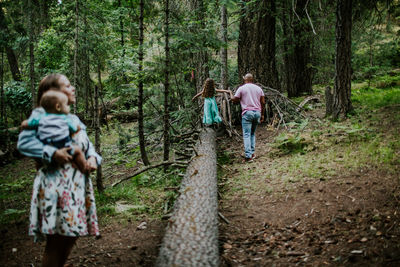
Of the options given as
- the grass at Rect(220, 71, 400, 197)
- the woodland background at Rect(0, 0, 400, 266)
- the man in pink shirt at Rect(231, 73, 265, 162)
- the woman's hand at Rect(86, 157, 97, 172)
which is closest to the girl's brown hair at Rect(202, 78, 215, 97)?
the woodland background at Rect(0, 0, 400, 266)

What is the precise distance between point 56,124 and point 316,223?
3.58m

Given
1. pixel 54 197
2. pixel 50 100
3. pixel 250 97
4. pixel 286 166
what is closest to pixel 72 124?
pixel 50 100

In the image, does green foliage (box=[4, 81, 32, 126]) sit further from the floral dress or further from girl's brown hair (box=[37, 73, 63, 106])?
the floral dress

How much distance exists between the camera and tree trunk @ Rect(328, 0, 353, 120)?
26.5 feet

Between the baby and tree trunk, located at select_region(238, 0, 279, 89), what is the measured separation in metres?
8.77

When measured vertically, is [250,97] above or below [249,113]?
above

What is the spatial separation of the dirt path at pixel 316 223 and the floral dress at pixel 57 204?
190 cm

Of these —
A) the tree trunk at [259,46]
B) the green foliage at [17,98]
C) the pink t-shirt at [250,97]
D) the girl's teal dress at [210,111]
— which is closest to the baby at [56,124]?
the pink t-shirt at [250,97]

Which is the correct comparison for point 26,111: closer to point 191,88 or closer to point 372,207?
point 191,88

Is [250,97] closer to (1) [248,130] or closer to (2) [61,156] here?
(1) [248,130]

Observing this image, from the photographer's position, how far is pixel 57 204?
8.21ft

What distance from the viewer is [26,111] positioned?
53.9 ft

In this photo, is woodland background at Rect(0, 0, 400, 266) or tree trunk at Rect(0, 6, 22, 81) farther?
tree trunk at Rect(0, 6, 22, 81)

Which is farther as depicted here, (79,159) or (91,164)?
(91,164)
